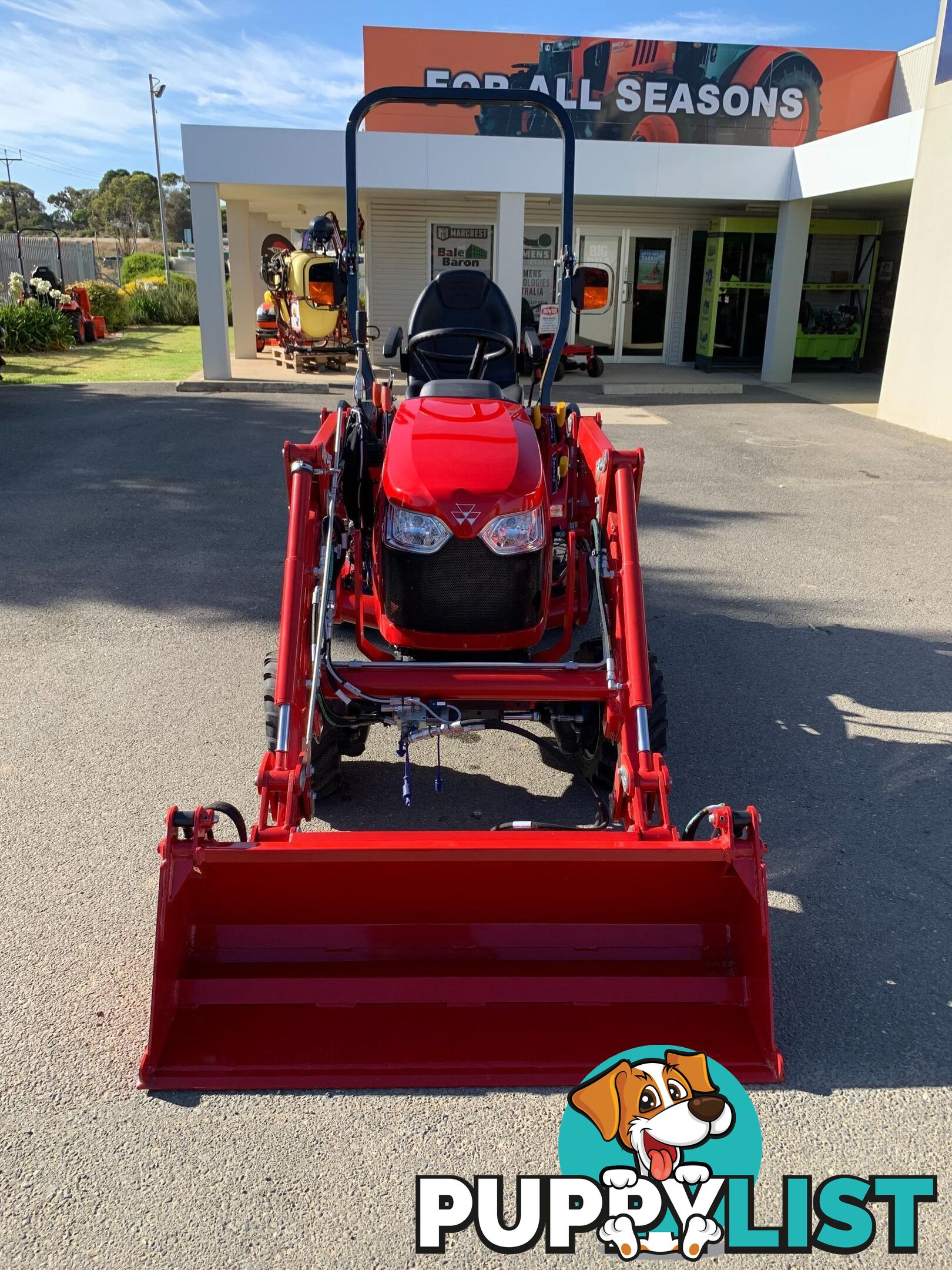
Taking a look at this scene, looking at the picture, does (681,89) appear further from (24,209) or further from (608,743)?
(24,209)

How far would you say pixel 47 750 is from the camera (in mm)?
4164

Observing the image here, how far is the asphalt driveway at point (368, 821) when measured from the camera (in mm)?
2240

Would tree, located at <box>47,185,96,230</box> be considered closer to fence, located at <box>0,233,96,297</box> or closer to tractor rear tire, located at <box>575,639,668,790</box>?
fence, located at <box>0,233,96,297</box>

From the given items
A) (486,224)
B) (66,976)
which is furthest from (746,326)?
(66,976)

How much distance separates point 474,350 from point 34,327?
1720 cm

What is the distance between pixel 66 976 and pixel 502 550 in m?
1.93

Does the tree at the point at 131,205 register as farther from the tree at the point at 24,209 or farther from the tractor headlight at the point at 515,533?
the tractor headlight at the point at 515,533

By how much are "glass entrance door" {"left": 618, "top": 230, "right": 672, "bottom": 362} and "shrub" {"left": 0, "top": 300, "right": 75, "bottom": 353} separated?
11.0 meters

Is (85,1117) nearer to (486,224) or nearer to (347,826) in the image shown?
(347,826)

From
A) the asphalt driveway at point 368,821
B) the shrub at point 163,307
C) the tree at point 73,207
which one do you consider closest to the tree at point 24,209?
the tree at point 73,207

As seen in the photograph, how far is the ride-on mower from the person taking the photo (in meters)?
2.52

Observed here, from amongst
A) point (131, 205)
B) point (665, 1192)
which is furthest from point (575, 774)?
point (131, 205)

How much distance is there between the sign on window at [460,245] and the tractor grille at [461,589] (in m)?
16.1

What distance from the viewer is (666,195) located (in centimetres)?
1534
